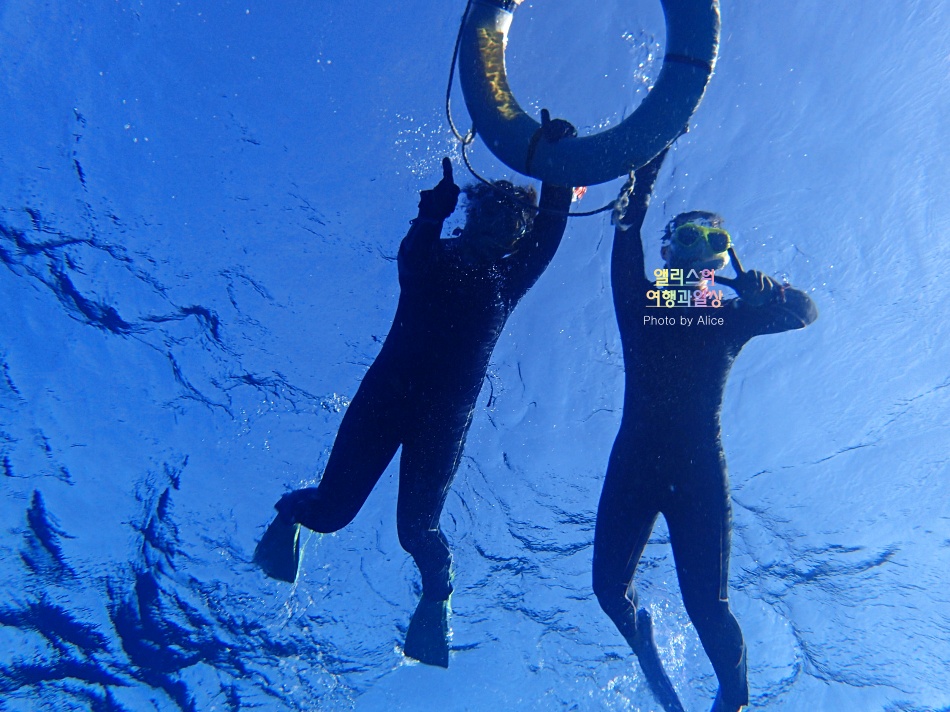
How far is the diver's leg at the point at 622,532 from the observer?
5566 millimetres

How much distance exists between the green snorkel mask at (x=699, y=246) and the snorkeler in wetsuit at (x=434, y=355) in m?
1.46

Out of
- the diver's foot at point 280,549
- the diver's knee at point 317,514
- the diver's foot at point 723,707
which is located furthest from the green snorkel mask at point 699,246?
the diver's foot at point 280,549

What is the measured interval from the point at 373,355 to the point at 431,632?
17.4 feet

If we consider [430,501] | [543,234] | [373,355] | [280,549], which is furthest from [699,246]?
[373,355]

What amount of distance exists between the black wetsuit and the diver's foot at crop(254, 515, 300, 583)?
420 mm

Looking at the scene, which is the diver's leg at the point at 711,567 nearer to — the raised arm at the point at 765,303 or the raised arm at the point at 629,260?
the raised arm at the point at 765,303

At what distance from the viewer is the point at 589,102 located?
750cm

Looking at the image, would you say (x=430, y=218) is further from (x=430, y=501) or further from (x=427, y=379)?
(x=430, y=501)

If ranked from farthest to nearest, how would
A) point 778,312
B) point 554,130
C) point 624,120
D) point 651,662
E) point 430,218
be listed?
point 651,662, point 778,312, point 430,218, point 554,130, point 624,120

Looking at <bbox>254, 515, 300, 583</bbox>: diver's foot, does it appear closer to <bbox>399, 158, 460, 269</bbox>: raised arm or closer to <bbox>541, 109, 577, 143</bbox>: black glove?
<bbox>399, 158, 460, 269</bbox>: raised arm

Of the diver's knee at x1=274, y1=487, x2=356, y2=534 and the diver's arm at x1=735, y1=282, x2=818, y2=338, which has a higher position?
the diver's arm at x1=735, y1=282, x2=818, y2=338

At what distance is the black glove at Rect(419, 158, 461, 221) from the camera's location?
4496 millimetres

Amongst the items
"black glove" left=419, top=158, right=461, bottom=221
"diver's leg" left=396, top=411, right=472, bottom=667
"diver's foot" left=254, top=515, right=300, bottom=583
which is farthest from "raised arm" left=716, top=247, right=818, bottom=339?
"diver's foot" left=254, top=515, right=300, bottom=583

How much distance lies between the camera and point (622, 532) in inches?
220
